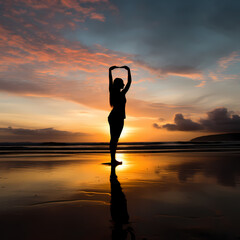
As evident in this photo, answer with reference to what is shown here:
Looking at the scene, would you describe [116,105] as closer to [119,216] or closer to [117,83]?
[117,83]

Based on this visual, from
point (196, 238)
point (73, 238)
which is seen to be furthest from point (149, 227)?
point (73, 238)

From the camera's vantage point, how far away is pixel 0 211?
9.75 ft

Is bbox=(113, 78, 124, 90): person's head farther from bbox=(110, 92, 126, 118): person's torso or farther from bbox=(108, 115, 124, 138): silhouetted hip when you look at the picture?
bbox=(108, 115, 124, 138): silhouetted hip

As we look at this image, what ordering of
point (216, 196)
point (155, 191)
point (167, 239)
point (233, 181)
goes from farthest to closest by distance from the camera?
1. point (233, 181)
2. point (155, 191)
3. point (216, 196)
4. point (167, 239)

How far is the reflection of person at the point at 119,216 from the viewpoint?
2219mm

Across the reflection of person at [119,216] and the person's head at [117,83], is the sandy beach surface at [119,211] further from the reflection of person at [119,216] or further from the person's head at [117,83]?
the person's head at [117,83]

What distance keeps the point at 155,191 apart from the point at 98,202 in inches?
47.6

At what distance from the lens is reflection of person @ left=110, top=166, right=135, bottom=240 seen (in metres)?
2.22

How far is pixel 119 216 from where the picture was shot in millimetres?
2744

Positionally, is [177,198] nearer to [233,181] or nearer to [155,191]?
[155,191]

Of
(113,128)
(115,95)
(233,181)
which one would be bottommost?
(233,181)

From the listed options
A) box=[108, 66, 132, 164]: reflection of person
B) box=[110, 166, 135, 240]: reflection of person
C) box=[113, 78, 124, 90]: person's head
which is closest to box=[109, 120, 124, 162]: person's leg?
box=[108, 66, 132, 164]: reflection of person

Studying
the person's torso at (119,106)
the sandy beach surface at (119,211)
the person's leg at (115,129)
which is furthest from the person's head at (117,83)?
the sandy beach surface at (119,211)

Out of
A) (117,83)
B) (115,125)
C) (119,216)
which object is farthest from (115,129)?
(119,216)
